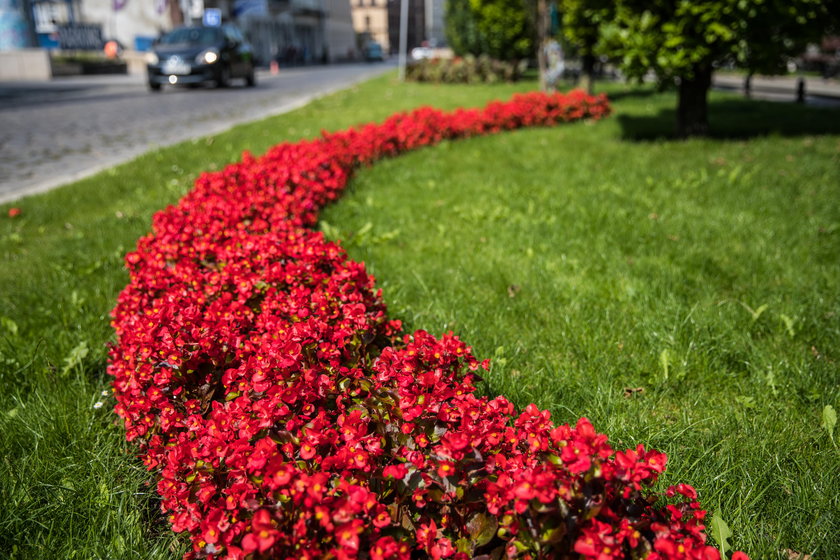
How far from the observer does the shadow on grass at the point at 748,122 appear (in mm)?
9828

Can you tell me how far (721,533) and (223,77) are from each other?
21252mm

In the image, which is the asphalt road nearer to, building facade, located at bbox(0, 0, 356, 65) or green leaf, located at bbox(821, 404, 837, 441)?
green leaf, located at bbox(821, 404, 837, 441)

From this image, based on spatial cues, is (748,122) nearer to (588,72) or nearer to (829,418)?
(588,72)

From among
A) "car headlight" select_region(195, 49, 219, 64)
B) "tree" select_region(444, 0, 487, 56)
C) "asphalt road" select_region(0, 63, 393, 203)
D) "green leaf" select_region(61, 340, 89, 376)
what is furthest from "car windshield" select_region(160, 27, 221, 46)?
"green leaf" select_region(61, 340, 89, 376)

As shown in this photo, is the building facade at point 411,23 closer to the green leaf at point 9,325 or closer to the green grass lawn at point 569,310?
the green grass lawn at point 569,310

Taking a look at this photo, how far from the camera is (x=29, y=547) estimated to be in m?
1.90

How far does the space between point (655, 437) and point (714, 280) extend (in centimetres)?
189

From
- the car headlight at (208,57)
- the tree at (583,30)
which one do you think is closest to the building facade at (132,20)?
the car headlight at (208,57)

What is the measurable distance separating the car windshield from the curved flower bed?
760 inches

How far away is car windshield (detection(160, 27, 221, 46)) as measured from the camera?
65.8ft

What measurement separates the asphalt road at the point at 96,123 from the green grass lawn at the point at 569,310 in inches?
48.7

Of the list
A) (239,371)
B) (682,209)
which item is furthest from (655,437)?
(682,209)

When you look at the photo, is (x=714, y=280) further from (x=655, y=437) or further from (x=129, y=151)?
(x=129, y=151)

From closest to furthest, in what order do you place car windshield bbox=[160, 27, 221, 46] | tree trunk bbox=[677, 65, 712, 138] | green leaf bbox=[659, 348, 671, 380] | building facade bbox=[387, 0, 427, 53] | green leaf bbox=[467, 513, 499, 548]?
1. green leaf bbox=[467, 513, 499, 548]
2. green leaf bbox=[659, 348, 671, 380]
3. tree trunk bbox=[677, 65, 712, 138]
4. car windshield bbox=[160, 27, 221, 46]
5. building facade bbox=[387, 0, 427, 53]
